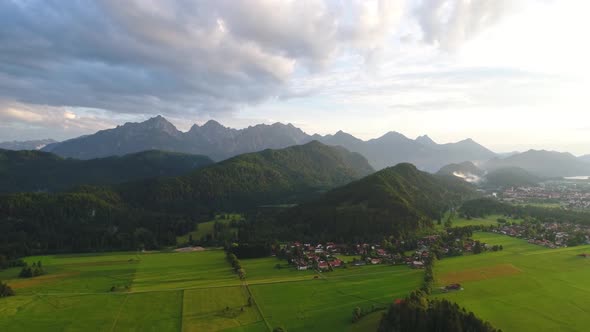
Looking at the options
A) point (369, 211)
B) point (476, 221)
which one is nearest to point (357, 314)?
point (369, 211)

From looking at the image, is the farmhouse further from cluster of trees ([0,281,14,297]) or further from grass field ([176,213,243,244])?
cluster of trees ([0,281,14,297])

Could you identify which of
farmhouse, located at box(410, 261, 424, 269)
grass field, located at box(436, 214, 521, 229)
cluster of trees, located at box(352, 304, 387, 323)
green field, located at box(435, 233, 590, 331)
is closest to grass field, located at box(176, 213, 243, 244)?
farmhouse, located at box(410, 261, 424, 269)

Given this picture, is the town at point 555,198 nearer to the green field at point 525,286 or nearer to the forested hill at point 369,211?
the forested hill at point 369,211

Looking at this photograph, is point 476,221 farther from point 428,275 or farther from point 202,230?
point 202,230

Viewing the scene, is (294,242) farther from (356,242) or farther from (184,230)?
(184,230)

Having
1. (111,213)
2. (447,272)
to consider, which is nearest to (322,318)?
(447,272)

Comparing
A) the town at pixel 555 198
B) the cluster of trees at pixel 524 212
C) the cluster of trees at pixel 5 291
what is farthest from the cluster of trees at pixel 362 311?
the town at pixel 555 198

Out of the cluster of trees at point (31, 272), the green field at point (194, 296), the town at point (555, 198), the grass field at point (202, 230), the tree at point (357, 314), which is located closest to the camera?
the tree at point (357, 314)
